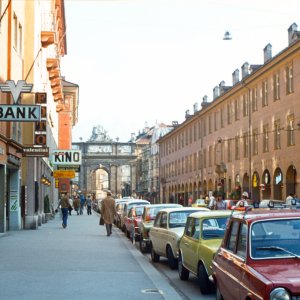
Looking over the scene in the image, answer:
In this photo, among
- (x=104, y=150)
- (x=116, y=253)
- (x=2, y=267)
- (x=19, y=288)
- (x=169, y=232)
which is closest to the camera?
(x=19, y=288)

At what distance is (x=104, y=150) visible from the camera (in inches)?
5079

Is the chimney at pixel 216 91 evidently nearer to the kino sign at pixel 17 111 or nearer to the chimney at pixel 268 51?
the chimney at pixel 268 51

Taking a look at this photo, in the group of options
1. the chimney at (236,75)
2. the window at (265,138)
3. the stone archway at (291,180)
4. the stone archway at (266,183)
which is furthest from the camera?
the chimney at (236,75)

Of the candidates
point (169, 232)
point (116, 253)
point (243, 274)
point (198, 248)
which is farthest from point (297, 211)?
point (116, 253)

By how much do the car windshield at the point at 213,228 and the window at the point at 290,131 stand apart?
102 feet

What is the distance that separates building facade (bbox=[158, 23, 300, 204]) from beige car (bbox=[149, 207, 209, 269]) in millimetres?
26009

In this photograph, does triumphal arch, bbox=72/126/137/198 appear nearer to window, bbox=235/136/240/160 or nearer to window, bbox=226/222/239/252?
window, bbox=235/136/240/160

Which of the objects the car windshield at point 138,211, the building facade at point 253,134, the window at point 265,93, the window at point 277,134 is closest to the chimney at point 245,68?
the building facade at point 253,134

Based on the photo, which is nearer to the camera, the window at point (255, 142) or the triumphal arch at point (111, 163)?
the window at point (255, 142)

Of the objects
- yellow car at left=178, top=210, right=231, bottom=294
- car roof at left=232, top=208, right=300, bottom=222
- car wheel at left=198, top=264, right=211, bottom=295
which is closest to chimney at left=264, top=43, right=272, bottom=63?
yellow car at left=178, top=210, right=231, bottom=294

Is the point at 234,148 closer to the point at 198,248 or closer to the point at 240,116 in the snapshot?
the point at 240,116

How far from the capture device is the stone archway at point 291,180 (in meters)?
41.7

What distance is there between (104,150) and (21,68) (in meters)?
101

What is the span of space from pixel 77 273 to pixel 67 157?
91.4 ft
